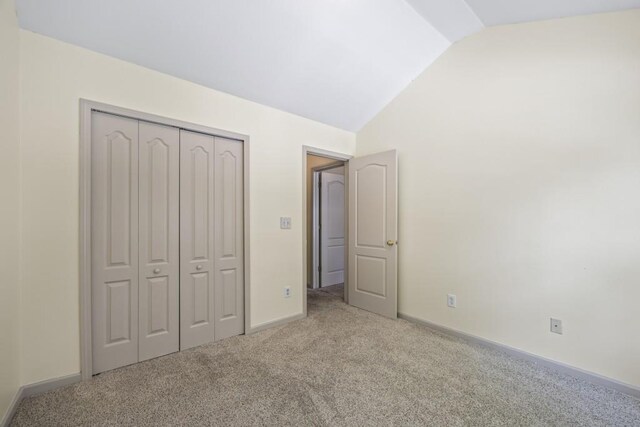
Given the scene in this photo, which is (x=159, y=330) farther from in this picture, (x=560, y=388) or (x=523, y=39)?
(x=523, y=39)

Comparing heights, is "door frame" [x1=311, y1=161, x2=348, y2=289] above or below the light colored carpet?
above

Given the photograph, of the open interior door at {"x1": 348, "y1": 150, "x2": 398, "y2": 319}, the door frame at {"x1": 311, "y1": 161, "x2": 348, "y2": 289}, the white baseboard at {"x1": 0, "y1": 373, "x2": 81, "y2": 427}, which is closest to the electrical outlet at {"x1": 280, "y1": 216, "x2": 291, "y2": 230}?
the open interior door at {"x1": 348, "y1": 150, "x2": 398, "y2": 319}

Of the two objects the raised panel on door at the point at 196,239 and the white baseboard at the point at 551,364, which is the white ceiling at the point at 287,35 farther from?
the white baseboard at the point at 551,364

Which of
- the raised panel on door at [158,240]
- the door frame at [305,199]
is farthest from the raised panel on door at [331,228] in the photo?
the raised panel on door at [158,240]

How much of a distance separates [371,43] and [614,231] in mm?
2425

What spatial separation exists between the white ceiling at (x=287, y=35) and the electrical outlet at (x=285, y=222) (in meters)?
1.20

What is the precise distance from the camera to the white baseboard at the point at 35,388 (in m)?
1.61

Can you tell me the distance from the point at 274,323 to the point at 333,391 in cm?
126

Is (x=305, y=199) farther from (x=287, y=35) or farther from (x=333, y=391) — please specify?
(x=333, y=391)

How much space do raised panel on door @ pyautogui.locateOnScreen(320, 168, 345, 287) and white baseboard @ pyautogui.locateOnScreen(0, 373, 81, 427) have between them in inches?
127

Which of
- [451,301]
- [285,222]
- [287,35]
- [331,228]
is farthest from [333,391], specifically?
[331,228]

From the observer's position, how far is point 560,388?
1953mm

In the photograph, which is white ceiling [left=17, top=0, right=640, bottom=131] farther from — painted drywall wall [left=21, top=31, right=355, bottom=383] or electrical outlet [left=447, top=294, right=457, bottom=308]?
electrical outlet [left=447, top=294, right=457, bottom=308]

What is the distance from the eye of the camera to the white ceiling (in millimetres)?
1895
